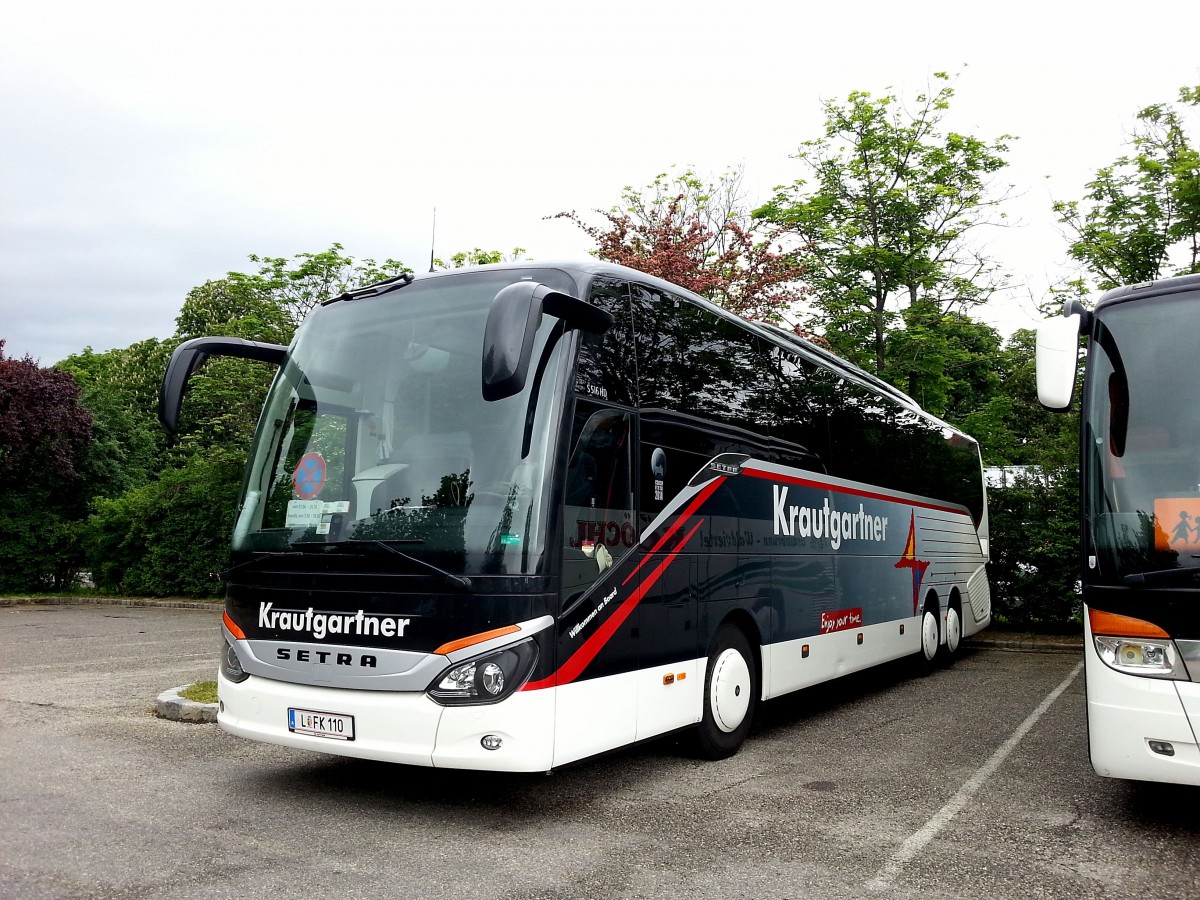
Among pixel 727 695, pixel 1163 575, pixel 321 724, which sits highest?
pixel 1163 575

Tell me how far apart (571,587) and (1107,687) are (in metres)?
3.01

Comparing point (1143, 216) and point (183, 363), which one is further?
point (1143, 216)

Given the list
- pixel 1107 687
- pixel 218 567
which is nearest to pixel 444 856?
pixel 1107 687

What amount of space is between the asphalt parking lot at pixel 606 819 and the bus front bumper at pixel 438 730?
0.45 metres

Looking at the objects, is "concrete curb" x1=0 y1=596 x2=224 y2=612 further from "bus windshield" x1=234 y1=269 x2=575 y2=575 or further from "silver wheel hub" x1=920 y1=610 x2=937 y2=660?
"bus windshield" x1=234 y1=269 x2=575 y2=575

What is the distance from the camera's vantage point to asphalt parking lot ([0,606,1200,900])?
477 cm

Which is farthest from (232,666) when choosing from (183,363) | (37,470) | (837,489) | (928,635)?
(37,470)

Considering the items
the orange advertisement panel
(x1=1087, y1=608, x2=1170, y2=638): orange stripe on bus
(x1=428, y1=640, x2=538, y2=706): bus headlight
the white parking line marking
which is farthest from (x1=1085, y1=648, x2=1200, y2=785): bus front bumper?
(x1=428, y1=640, x2=538, y2=706): bus headlight

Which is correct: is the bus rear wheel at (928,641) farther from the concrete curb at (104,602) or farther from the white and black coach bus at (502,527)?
the concrete curb at (104,602)

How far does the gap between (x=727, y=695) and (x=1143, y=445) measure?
334 cm

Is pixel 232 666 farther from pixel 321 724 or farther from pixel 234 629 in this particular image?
pixel 321 724

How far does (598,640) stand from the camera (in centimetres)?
591

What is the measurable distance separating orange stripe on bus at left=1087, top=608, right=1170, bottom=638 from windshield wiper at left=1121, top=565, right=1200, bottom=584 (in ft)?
0.69

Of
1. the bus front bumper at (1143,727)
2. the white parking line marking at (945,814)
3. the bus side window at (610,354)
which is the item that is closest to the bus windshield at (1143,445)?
the bus front bumper at (1143,727)
